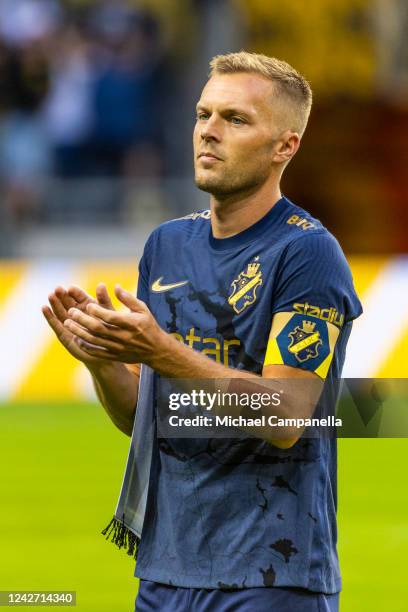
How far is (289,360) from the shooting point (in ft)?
11.9

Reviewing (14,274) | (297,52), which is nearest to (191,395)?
(14,274)

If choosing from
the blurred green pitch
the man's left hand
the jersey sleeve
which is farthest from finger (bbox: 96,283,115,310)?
the blurred green pitch

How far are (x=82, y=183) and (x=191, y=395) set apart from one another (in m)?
12.2

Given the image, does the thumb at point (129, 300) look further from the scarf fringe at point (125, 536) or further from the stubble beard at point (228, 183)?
the scarf fringe at point (125, 536)

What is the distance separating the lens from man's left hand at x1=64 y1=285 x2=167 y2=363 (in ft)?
11.3

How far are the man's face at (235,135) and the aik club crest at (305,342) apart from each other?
47 cm

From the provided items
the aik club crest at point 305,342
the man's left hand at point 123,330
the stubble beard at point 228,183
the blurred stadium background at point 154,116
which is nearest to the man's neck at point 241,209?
the stubble beard at point 228,183

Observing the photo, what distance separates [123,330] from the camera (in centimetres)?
346

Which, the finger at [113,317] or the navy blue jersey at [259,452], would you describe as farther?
the navy blue jersey at [259,452]

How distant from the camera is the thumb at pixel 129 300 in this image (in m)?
3.41

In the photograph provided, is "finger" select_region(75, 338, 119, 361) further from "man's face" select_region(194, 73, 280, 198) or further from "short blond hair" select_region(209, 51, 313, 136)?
"short blond hair" select_region(209, 51, 313, 136)

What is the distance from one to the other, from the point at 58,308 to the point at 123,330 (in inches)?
19.3

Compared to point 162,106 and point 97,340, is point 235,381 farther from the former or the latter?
point 162,106

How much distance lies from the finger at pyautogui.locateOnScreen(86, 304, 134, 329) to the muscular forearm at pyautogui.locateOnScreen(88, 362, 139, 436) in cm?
45
